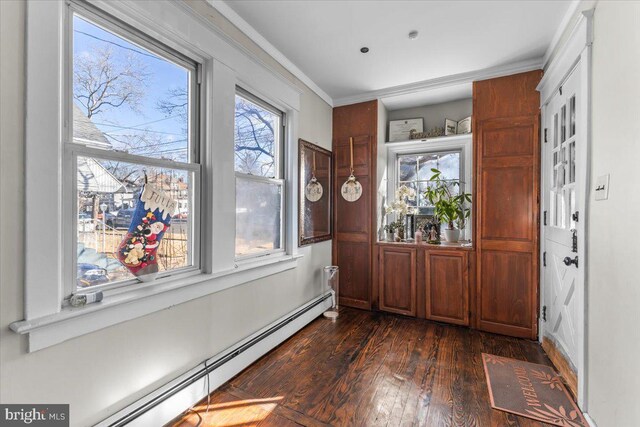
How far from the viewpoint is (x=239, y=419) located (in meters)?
1.69

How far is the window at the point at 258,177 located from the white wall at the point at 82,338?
0.46m

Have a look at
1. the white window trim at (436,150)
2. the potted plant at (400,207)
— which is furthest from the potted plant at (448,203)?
the potted plant at (400,207)

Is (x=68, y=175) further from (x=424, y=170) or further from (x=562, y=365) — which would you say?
(x=424, y=170)

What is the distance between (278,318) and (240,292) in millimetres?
625

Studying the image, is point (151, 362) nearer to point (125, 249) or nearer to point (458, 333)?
point (125, 249)

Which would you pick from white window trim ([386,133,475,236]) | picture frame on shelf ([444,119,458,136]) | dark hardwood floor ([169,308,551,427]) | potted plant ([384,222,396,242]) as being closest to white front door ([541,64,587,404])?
dark hardwood floor ([169,308,551,427])

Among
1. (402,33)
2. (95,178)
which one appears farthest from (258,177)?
(402,33)

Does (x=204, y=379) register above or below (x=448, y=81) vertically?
below

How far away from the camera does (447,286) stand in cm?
317

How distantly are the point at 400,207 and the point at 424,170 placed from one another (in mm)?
663

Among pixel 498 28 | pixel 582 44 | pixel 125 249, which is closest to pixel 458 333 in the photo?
pixel 582 44

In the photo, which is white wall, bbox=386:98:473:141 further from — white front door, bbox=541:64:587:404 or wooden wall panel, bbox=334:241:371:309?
wooden wall panel, bbox=334:241:371:309

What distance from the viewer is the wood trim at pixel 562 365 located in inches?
76.9

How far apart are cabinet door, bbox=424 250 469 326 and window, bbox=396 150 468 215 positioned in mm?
715
